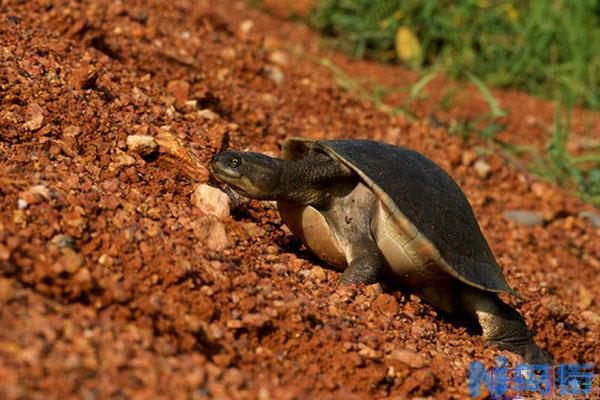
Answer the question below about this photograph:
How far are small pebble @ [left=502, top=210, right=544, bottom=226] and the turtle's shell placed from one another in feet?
7.00

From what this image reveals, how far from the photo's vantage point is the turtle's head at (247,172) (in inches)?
156

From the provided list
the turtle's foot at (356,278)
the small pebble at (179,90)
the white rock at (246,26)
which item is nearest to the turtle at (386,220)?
the turtle's foot at (356,278)

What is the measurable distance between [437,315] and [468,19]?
17.9 feet

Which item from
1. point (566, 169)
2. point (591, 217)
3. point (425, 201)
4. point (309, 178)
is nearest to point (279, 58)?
point (566, 169)

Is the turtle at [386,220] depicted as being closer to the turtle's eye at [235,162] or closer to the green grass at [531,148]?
the turtle's eye at [235,162]

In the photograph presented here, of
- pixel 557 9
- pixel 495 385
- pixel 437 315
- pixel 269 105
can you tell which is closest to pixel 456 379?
pixel 495 385

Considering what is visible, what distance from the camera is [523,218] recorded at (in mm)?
6465

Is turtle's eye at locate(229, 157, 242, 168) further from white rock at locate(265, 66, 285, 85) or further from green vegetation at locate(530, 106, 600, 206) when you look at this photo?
green vegetation at locate(530, 106, 600, 206)

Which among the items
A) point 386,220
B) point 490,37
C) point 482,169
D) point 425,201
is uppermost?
point 425,201

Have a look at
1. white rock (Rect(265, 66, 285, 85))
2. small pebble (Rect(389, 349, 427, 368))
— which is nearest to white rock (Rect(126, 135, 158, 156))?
small pebble (Rect(389, 349, 427, 368))

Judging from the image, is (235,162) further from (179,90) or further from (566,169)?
(566,169)

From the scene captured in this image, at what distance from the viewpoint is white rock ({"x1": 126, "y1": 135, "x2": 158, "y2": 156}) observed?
4250 millimetres

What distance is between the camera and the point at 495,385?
12.3ft

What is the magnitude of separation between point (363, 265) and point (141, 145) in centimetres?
123
